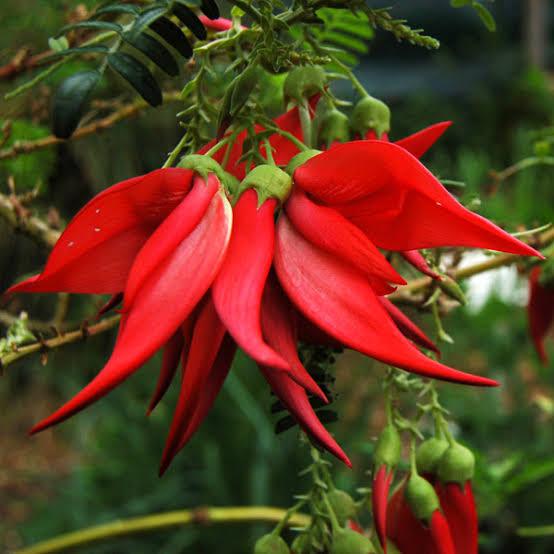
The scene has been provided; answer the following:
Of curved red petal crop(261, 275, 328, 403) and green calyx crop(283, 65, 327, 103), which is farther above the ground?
green calyx crop(283, 65, 327, 103)

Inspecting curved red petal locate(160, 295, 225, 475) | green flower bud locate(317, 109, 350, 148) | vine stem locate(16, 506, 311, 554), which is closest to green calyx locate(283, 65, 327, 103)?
green flower bud locate(317, 109, 350, 148)

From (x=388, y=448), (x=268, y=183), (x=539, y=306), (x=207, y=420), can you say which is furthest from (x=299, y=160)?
(x=207, y=420)

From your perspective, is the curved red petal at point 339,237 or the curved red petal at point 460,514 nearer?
the curved red petal at point 339,237

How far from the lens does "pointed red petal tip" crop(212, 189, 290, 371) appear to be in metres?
0.28

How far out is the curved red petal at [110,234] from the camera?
34cm

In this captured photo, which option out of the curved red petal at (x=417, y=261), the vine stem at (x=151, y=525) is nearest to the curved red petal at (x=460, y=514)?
the curved red petal at (x=417, y=261)

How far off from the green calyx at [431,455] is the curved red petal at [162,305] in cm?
20

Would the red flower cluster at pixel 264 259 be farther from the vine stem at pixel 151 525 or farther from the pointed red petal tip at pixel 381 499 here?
the vine stem at pixel 151 525

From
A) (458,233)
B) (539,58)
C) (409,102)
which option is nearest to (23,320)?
(458,233)

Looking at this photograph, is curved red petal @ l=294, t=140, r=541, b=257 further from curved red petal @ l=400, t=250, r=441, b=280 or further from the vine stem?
the vine stem

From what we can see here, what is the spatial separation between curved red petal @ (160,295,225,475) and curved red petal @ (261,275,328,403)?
20mm

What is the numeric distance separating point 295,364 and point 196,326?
4 cm

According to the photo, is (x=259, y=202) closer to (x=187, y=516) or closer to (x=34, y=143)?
(x=34, y=143)

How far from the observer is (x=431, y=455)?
458mm
